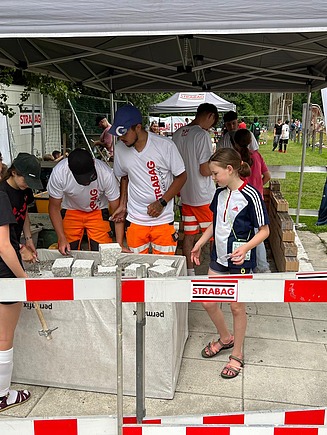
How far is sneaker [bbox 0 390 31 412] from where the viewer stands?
123 inches

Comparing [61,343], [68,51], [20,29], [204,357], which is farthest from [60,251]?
[68,51]

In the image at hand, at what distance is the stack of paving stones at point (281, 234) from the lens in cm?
514

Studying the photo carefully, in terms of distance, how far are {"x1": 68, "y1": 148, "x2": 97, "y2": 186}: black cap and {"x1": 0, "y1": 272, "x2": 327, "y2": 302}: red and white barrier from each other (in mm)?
1412

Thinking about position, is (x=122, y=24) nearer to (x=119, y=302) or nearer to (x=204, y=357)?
(x=119, y=302)

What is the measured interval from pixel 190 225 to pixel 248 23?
292cm

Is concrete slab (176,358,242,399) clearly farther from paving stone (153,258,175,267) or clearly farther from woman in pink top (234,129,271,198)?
woman in pink top (234,129,271,198)

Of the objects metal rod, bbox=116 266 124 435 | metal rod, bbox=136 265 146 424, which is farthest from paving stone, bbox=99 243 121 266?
metal rod, bbox=116 266 124 435

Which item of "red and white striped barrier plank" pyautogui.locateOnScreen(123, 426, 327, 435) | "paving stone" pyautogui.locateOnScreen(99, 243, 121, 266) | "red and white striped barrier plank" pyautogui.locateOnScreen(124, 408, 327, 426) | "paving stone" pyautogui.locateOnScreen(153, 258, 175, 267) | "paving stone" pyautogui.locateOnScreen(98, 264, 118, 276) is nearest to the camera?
"red and white striped barrier plank" pyautogui.locateOnScreen(123, 426, 327, 435)

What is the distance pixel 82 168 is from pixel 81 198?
42 cm

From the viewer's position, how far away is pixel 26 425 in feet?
7.78

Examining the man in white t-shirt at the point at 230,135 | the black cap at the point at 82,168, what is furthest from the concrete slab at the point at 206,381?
the man in white t-shirt at the point at 230,135

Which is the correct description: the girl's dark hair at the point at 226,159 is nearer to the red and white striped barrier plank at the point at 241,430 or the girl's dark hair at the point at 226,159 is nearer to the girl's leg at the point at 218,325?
the girl's leg at the point at 218,325

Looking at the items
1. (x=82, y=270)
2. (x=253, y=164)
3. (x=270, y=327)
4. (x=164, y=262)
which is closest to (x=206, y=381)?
(x=164, y=262)

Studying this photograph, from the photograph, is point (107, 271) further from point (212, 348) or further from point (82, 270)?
point (212, 348)
